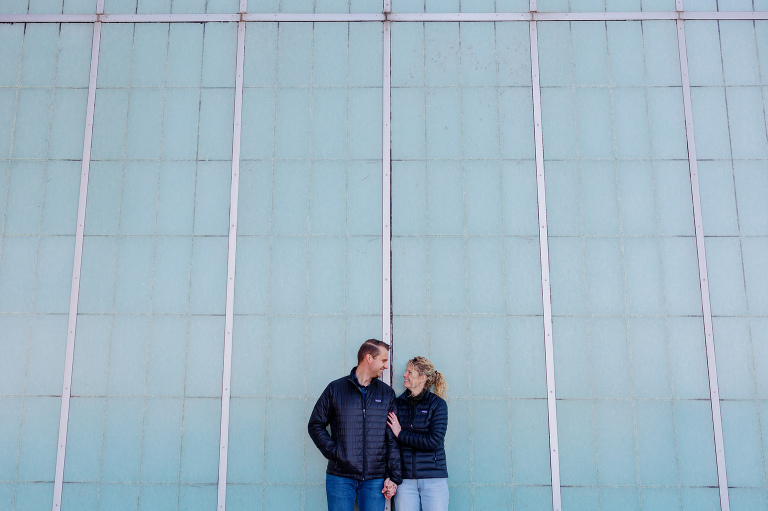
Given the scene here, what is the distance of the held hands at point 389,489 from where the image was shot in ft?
13.9

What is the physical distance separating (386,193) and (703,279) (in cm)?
297

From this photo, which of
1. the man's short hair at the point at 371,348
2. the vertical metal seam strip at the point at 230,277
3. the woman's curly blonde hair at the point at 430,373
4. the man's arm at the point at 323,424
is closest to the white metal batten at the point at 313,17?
the vertical metal seam strip at the point at 230,277

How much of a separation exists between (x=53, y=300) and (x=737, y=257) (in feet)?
20.4

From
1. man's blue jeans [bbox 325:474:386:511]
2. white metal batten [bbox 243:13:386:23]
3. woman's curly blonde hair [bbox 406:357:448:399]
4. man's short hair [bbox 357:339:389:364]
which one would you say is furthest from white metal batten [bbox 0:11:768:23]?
man's blue jeans [bbox 325:474:386:511]

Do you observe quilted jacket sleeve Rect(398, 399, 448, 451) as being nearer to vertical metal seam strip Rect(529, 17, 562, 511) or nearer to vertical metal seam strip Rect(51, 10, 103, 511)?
vertical metal seam strip Rect(529, 17, 562, 511)

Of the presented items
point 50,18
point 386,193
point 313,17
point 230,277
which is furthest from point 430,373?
point 50,18

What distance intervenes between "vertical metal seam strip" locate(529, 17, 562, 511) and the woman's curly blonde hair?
3.28 feet

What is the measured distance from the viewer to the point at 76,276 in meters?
5.10

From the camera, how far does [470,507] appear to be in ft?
15.7

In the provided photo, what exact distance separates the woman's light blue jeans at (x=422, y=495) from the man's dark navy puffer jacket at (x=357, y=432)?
0.35 ft

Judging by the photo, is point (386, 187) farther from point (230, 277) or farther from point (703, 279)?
point (703, 279)

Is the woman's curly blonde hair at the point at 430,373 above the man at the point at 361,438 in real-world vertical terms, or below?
above

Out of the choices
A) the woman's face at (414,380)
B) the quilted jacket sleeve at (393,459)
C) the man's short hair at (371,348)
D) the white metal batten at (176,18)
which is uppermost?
the white metal batten at (176,18)

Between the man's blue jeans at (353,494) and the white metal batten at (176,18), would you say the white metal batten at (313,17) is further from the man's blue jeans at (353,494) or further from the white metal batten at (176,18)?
the man's blue jeans at (353,494)
